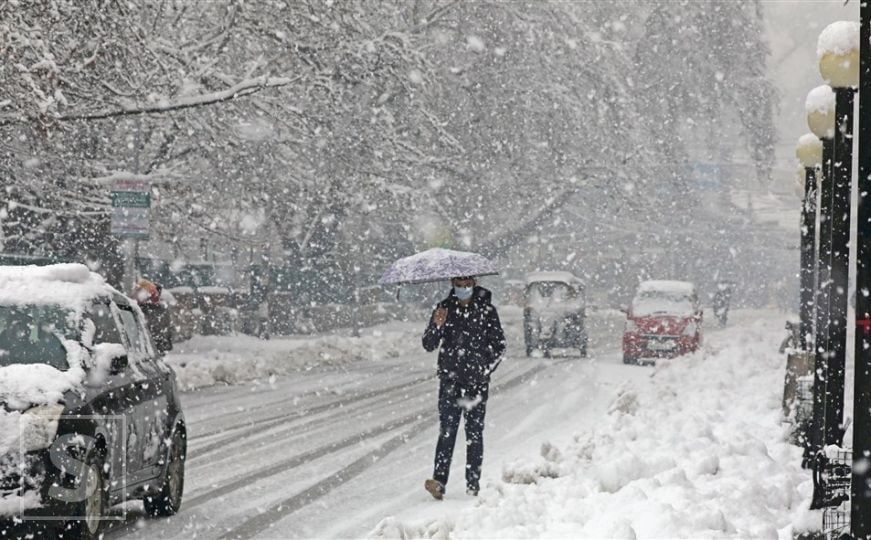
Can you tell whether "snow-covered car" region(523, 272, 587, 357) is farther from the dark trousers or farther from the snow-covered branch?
the dark trousers

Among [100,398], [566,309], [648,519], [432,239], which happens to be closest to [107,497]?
[100,398]

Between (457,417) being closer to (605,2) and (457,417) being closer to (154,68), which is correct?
(154,68)

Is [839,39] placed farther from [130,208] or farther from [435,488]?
[130,208]

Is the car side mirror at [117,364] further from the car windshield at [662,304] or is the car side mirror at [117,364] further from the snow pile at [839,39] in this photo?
the car windshield at [662,304]

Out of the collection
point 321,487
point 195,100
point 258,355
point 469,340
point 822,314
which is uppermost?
point 195,100

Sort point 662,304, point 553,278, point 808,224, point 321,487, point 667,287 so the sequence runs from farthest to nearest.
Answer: point 553,278 < point 667,287 < point 662,304 < point 808,224 < point 321,487

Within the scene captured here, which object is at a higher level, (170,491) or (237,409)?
(170,491)

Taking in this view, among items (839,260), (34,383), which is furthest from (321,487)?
(839,260)

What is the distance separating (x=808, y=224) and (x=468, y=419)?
5.39 meters

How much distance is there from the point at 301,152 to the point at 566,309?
30.3 feet

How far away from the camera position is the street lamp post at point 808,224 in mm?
13484

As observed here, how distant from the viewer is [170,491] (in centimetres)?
995

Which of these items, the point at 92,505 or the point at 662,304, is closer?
the point at 92,505

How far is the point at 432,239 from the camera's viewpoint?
4512cm
